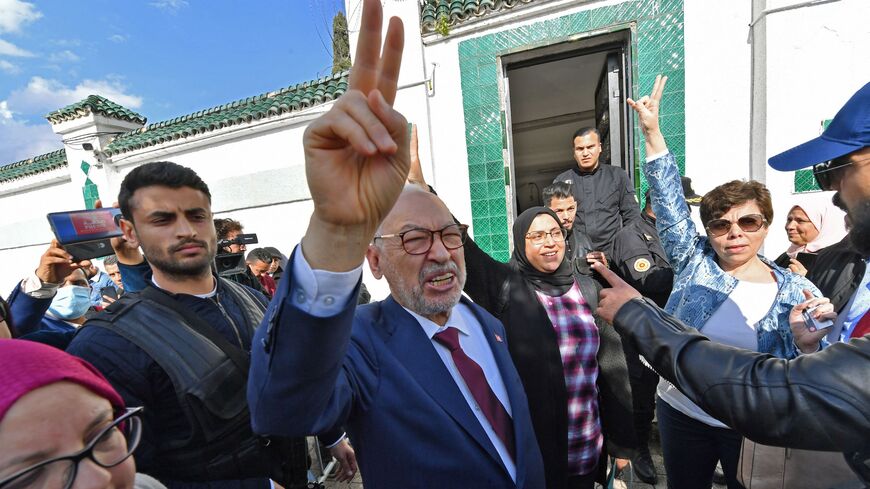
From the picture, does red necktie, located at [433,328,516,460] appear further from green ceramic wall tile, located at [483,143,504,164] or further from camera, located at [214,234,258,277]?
green ceramic wall tile, located at [483,143,504,164]

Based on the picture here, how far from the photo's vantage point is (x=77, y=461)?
0.68m

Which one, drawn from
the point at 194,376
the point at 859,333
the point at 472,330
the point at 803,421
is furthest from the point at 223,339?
the point at 859,333

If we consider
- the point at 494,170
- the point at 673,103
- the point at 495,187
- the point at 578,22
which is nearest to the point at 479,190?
the point at 495,187

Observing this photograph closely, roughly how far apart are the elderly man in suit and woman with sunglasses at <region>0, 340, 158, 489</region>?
29cm

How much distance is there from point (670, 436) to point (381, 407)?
1678mm

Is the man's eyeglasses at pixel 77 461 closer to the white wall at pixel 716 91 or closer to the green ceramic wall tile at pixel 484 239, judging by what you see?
the green ceramic wall tile at pixel 484 239

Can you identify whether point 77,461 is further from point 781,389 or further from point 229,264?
point 229,264

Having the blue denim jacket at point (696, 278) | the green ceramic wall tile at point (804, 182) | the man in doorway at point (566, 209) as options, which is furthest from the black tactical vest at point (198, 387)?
the green ceramic wall tile at point (804, 182)

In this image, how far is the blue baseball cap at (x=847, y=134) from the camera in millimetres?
1164

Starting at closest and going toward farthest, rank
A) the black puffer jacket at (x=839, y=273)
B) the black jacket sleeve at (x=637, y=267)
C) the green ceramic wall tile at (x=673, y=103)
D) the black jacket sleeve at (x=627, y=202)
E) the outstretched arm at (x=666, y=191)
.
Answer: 1. the black puffer jacket at (x=839, y=273)
2. the outstretched arm at (x=666, y=191)
3. the black jacket sleeve at (x=637, y=267)
4. the black jacket sleeve at (x=627, y=202)
5. the green ceramic wall tile at (x=673, y=103)

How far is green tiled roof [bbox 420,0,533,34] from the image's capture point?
182 inches

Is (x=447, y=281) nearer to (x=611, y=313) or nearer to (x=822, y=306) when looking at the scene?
(x=611, y=313)

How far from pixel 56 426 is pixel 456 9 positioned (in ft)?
17.5

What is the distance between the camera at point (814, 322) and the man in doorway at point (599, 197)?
1.84 meters
